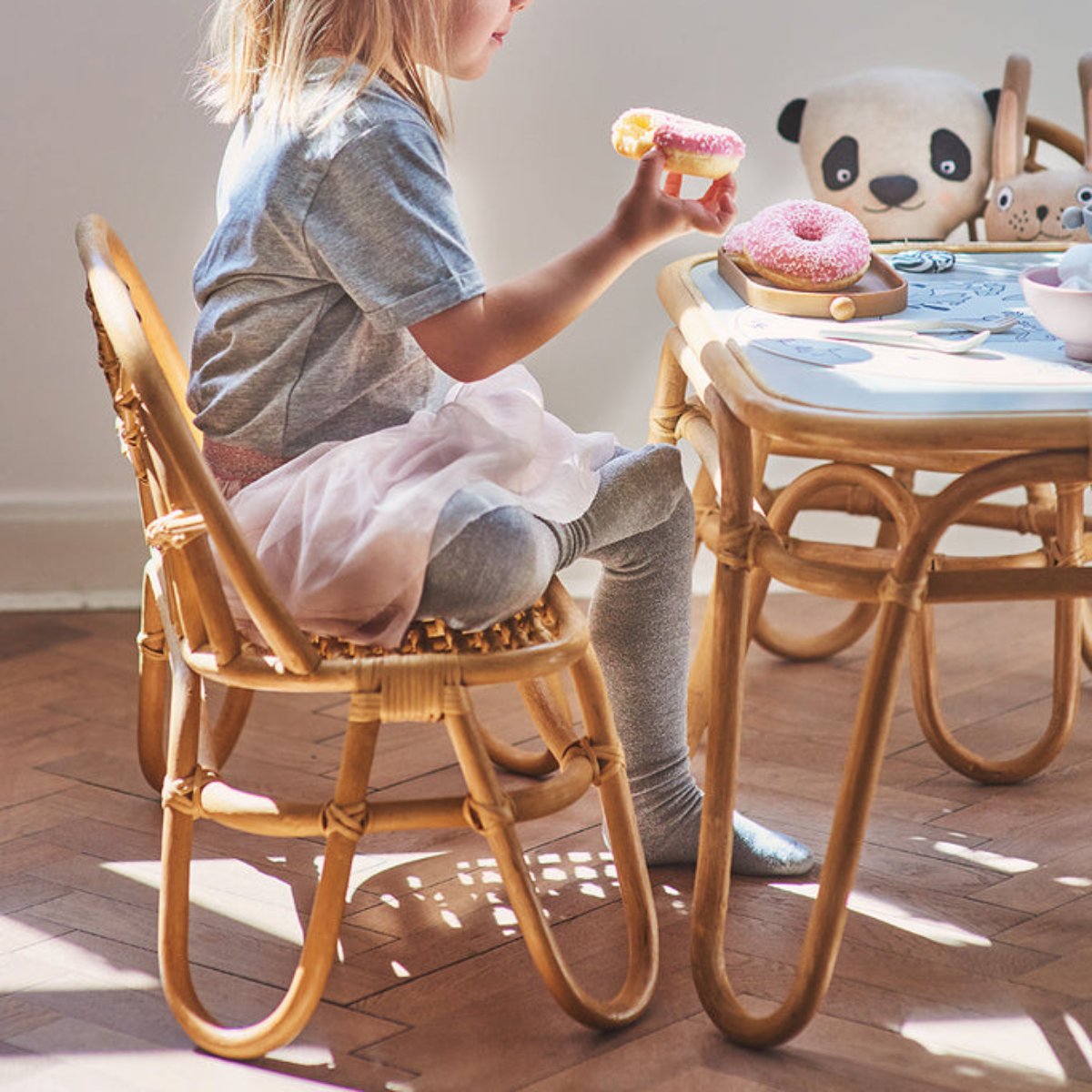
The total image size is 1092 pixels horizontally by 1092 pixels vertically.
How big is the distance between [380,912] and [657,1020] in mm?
309

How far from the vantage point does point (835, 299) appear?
129 cm

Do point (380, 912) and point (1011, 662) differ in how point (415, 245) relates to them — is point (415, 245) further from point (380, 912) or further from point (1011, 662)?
point (1011, 662)

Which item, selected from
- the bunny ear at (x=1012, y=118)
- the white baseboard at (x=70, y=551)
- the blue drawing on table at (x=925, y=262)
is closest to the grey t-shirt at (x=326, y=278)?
the blue drawing on table at (x=925, y=262)

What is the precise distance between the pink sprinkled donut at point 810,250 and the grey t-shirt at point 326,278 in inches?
11.1

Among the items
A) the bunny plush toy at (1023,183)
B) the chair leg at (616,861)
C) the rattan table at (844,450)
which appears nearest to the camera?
the rattan table at (844,450)

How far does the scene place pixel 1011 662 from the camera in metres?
2.07

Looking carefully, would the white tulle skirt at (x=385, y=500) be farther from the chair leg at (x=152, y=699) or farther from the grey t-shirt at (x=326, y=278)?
the chair leg at (x=152, y=699)

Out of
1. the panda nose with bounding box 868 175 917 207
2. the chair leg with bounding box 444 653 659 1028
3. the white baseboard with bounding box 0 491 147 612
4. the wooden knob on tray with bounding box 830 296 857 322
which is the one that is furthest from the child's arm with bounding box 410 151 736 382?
the white baseboard with bounding box 0 491 147 612

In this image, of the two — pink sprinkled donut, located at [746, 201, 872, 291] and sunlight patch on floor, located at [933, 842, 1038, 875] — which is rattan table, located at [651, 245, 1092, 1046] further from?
sunlight patch on floor, located at [933, 842, 1038, 875]

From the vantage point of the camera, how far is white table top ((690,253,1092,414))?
1.04m

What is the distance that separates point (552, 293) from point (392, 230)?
0.13 m

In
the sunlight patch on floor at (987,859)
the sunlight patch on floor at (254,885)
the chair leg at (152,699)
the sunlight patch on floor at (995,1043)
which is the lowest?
the sunlight patch on floor at (987,859)

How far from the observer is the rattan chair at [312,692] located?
1.12 m

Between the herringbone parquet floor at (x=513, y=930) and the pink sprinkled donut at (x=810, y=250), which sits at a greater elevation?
the pink sprinkled donut at (x=810, y=250)
